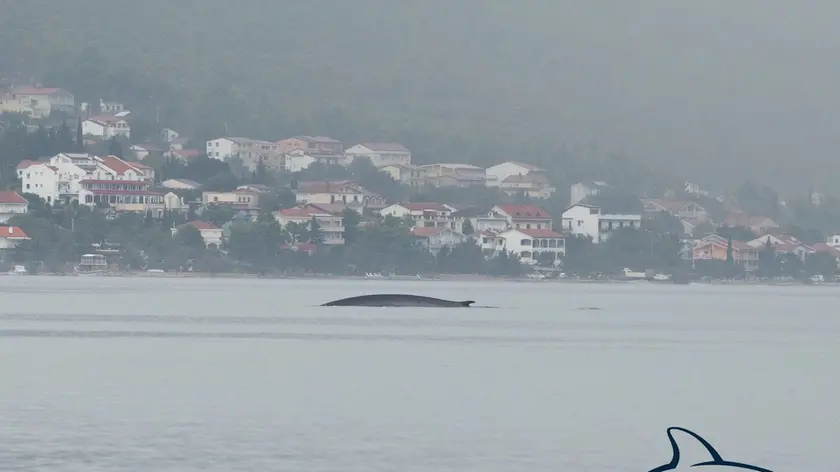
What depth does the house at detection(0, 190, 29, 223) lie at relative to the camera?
533 ft

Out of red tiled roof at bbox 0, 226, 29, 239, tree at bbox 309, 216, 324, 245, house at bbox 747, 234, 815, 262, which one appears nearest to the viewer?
red tiled roof at bbox 0, 226, 29, 239

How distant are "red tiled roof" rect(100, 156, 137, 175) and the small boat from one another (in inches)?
1163

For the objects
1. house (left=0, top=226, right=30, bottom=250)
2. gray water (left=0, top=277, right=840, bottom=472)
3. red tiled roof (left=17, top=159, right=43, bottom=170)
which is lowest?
gray water (left=0, top=277, right=840, bottom=472)

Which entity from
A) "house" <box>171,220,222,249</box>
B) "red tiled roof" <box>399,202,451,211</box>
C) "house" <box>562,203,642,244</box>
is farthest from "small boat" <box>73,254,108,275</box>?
"house" <box>562,203,642,244</box>

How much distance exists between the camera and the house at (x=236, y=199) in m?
185

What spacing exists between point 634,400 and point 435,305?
54.0m

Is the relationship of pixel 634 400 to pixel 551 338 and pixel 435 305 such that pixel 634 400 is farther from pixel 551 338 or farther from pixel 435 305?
pixel 435 305

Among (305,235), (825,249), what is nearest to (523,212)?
(825,249)

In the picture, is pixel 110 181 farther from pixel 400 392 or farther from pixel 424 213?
pixel 400 392

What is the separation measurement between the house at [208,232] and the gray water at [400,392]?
80970 millimetres

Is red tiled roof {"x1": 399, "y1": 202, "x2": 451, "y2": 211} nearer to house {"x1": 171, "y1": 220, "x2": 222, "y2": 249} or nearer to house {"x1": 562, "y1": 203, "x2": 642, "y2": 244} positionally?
house {"x1": 562, "y1": 203, "x2": 642, "y2": 244}

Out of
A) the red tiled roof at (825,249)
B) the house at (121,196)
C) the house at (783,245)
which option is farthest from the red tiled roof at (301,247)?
the red tiled roof at (825,249)

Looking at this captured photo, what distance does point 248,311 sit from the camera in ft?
282

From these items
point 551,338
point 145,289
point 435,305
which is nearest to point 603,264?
point 145,289
